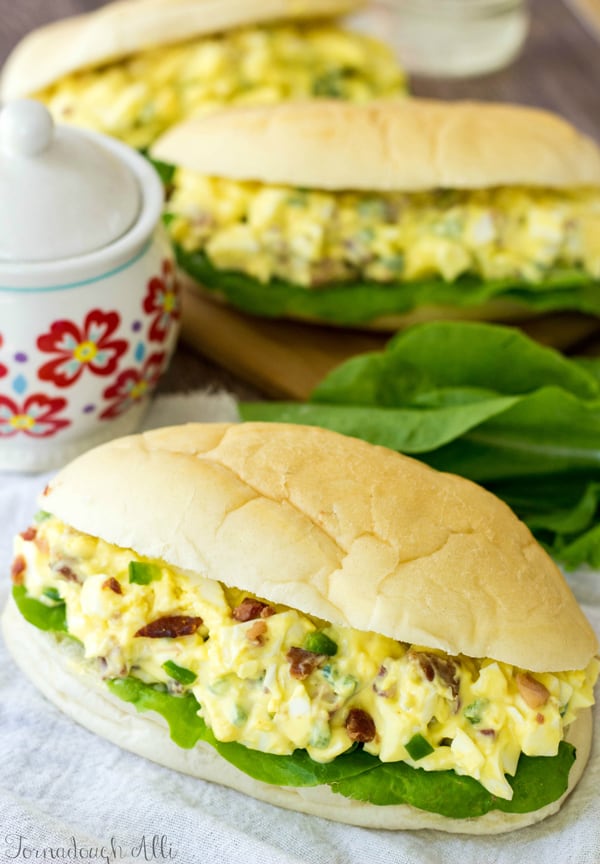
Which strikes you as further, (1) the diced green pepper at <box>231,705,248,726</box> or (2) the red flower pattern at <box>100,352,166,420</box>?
(2) the red flower pattern at <box>100,352,166,420</box>

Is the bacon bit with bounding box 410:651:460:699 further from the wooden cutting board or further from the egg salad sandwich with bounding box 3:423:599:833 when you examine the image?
the wooden cutting board

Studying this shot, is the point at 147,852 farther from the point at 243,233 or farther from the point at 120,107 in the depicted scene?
the point at 120,107

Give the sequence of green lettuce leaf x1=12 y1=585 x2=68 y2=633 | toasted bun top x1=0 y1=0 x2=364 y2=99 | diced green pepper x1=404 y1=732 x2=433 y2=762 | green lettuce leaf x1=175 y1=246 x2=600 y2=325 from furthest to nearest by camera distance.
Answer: toasted bun top x1=0 y1=0 x2=364 y2=99 → green lettuce leaf x1=175 y1=246 x2=600 y2=325 → green lettuce leaf x1=12 y1=585 x2=68 y2=633 → diced green pepper x1=404 y1=732 x2=433 y2=762

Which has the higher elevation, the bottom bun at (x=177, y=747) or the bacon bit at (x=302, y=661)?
the bacon bit at (x=302, y=661)

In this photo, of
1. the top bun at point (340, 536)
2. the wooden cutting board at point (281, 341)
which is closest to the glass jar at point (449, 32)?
the wooden cutting board at point (281, 341)

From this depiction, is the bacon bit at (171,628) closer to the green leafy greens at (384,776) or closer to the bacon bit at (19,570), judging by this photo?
the green leafy greens at (384,776)

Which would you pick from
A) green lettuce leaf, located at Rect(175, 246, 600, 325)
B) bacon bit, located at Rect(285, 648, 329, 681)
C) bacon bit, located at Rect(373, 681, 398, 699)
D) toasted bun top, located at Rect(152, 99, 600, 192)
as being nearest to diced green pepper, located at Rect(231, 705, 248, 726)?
bacon bit, located at Rect(285, 648, 329, 681)
